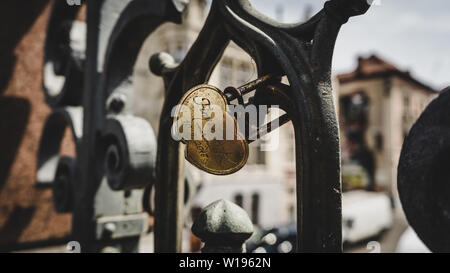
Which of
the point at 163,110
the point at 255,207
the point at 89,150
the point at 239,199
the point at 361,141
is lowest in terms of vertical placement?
the point at 255,207

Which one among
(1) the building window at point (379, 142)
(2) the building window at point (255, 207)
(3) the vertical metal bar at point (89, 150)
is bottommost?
(2) the building window at point (255, 207)

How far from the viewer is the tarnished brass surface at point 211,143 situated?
0.88 metres

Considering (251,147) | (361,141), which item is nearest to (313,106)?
(251,147)

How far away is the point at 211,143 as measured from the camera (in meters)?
0.91

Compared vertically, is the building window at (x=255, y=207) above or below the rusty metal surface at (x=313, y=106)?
below

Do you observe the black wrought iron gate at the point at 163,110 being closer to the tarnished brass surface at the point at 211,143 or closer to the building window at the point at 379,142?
the tarnished brass surface at the point at 211,143

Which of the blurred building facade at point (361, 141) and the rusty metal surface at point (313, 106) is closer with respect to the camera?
the rusty metal surface at point (313, 106)

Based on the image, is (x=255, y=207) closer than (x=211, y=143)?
No

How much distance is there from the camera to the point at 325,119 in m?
0.81

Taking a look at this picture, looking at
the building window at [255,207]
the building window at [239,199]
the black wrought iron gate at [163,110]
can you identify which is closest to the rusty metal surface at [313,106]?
the black wrought iron gate at [163,110]

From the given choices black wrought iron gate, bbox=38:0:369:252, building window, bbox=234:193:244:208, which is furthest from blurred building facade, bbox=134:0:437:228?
black wrought iron gate, bbox=38:0:369:252

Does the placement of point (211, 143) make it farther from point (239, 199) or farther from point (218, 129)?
point (239, 199)
